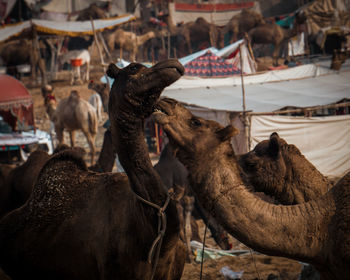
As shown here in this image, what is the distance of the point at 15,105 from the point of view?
11.7 meters

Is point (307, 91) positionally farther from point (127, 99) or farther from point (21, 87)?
point (127, 99)

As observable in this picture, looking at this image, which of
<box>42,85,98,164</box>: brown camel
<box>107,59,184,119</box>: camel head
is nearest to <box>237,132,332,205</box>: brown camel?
<box>107,59,184,119</box>: camel head

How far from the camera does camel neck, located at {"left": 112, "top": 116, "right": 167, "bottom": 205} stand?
2566 mm

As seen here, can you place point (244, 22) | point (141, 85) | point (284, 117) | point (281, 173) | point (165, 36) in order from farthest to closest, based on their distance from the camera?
point (165, 36) → point (244, 22) → point (284, 117) → point (281, 173) → point (141, 85)

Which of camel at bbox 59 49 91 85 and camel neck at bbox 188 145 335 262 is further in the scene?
camel at bbox 59 49 91 85

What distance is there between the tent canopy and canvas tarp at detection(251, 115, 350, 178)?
25.5 feet

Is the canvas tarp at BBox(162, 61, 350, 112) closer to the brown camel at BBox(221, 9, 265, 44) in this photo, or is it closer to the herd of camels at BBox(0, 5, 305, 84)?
the herd of camels at BBox(0, 5, 305, 84)

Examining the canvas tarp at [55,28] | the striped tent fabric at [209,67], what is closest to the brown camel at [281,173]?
the striped tent fabric at [209,67]

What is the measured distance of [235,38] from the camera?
27875mm

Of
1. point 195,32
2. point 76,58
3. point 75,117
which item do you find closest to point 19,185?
point 75,117

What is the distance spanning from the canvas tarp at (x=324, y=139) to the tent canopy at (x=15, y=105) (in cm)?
778

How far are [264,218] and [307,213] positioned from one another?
11.0 inches

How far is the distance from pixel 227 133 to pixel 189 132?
0.23 m

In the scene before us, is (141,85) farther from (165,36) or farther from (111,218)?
(165,36)
